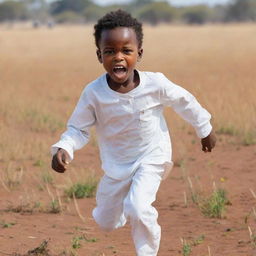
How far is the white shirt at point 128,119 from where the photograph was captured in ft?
15.2

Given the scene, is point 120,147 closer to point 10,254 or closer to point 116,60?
point 116,60

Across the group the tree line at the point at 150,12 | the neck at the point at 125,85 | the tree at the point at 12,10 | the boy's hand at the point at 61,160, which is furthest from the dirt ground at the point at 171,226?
the tree at the point at 12,10

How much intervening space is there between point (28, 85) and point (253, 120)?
7.21 metres

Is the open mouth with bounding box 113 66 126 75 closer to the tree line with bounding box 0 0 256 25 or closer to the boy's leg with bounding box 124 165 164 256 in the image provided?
the boy's leg with bounding box 124 165 164 256

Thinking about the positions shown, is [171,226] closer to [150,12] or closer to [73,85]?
[73,85]

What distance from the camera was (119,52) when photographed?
15.0 ft

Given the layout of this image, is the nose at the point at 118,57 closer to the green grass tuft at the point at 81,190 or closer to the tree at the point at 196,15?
the green grass tuft at the point at 81,190

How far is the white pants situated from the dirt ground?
23.5 inches

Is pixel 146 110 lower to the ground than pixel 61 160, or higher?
higher

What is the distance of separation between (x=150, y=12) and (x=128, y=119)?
68.2m

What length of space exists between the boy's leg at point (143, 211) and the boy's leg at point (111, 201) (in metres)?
0.13

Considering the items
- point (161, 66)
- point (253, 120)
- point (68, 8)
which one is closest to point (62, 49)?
point (161, 66)

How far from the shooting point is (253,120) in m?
10.7

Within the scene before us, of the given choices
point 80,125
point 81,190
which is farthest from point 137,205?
point 81,190
